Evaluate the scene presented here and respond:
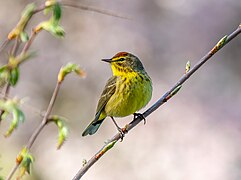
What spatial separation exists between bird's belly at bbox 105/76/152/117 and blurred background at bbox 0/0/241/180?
10.6 feet

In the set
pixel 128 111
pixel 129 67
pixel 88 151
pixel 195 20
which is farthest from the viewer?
pixel 195 20

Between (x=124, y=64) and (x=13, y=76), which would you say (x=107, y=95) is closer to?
(x=124, y=64)

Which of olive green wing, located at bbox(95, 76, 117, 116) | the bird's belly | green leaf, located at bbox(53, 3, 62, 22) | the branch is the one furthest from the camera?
olive green wing, located at bbox(95, 76, 117, 116)

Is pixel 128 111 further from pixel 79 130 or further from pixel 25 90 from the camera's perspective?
pixel 25 90

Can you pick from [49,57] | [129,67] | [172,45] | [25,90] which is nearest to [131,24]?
[172,45]

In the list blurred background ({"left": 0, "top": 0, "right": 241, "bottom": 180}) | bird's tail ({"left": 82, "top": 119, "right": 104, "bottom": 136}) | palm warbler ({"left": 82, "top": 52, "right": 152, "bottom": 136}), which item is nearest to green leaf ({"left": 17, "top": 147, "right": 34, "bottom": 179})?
palm warbler ({"left": 82, "top": 52, "right": 152, "bottom": 136})

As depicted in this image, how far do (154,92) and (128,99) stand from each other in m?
4.89

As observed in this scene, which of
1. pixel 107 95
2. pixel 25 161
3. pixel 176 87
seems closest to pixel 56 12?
pixel 25 161

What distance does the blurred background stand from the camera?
27.9 feet

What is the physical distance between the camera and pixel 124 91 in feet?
14.8

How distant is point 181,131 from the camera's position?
8.95 m

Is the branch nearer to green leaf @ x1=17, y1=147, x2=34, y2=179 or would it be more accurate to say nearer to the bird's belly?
green leaf @ x1=17, y1=147, x2=34, y2=179

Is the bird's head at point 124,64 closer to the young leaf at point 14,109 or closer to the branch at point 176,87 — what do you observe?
the branch at point 176,87

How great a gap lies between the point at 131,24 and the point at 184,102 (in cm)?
184
